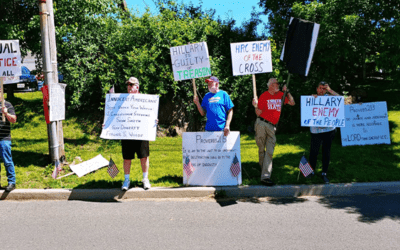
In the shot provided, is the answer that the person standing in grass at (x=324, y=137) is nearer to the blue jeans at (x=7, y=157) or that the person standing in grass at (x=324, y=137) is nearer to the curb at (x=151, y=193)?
the curb at (x=151, y=193)

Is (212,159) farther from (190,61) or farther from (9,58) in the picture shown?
(9,58)

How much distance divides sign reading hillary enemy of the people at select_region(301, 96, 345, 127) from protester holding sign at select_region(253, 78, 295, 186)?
1.14 feet

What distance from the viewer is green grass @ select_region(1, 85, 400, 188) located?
6.33 metres

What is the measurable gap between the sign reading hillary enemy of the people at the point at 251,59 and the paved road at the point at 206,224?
2282 mm

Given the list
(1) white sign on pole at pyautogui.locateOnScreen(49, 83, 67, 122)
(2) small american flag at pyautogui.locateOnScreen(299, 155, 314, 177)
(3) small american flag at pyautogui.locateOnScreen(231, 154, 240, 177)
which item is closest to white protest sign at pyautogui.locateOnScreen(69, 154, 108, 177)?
(1) white sign on pole at pyautogui.locateOnScreen(49, 83, 67, 122)

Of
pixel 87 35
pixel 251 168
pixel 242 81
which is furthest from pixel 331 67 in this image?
pixel 87 35

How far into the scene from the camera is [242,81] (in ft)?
34.4

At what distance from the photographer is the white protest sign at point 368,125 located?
7871mm

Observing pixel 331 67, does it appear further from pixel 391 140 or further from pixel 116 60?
pixel 116 60

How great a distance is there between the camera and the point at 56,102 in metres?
6.47

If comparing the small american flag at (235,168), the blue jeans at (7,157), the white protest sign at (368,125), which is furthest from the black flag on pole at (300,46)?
the blue jeans at (7,157)

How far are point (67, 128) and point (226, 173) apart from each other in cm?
604

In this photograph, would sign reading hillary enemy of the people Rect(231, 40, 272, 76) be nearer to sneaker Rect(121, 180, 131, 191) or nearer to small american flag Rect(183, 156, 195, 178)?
small american flag Rect(183, 156, 195, 178)

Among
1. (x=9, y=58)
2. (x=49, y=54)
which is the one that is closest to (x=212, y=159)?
(x=49, y=54)
